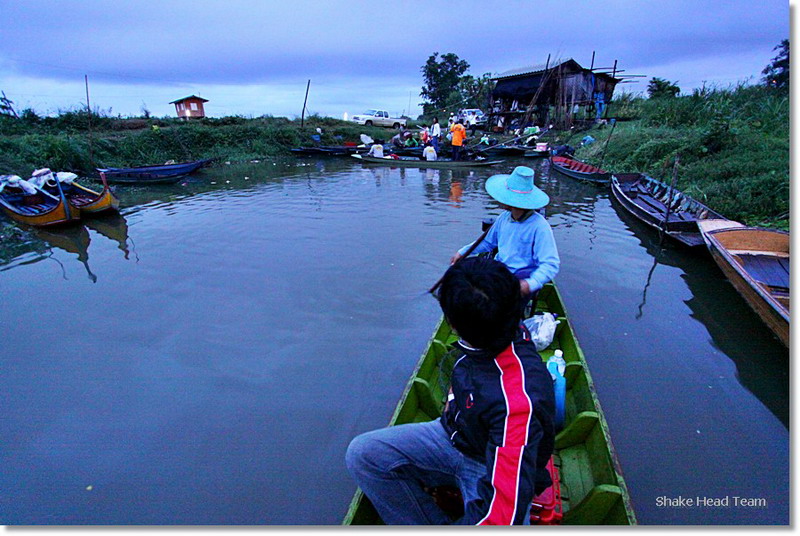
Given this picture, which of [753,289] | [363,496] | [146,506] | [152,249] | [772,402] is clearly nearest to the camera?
[363,496]

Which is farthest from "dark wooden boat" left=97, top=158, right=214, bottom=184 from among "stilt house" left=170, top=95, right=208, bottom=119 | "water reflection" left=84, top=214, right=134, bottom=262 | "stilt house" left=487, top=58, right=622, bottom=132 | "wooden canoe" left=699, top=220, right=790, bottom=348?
"stilt house" left=487, top=58, right=622, bottom=132

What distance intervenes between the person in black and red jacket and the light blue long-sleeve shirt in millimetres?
1734

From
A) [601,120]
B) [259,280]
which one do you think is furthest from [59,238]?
[601,120]

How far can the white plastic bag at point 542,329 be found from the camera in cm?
400

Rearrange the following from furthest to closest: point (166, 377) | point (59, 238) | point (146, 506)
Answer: point (59, 238) → point (166, 377) → point (146, 506)

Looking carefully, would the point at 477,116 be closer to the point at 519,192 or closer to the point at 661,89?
the point at 661,89

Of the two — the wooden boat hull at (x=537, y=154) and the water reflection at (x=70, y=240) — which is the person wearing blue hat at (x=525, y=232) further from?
the wooden boat hull at (x=537, y=154)

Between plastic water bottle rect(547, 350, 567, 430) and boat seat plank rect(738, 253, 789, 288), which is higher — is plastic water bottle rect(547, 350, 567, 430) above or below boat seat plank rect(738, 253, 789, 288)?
above

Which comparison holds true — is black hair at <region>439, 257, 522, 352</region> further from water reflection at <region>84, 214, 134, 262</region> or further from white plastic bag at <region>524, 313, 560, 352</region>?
water reflection at <region>84, 214, 134, 262</region>

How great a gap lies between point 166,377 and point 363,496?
10.8 feet

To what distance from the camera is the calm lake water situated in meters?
3.26

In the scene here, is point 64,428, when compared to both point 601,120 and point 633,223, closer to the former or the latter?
point 633,223

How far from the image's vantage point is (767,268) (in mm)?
6129

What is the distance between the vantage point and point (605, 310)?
5.91 meters
